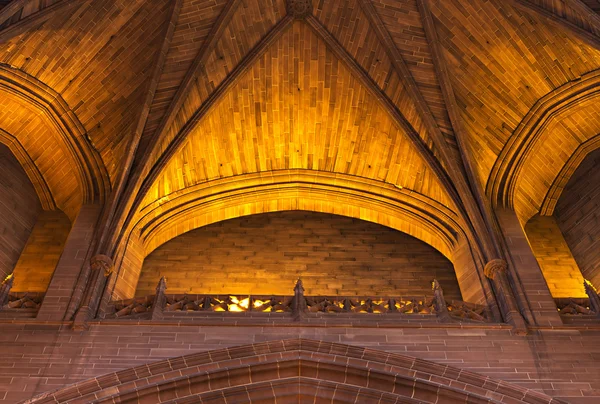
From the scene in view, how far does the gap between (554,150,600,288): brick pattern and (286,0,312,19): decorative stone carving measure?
5.72 meters

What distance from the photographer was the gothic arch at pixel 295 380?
29.3 ft

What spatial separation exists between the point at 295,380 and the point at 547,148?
6956 mm

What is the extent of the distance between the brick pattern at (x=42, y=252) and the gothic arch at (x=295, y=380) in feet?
10.8

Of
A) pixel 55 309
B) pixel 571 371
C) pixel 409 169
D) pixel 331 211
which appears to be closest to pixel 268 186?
pixel 331 211

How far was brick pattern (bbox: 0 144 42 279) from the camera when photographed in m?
12.2

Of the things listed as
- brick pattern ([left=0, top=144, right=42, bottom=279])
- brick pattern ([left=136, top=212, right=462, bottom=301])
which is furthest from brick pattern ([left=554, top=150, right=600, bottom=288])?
brick pattern ([left=0, top=144, right=42, bottom=279])

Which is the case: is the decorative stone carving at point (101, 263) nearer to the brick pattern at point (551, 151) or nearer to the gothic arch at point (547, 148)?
the gothic arch at point (547, 148)

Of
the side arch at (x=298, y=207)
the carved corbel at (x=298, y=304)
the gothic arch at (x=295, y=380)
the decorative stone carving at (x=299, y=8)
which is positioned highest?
the decorative stone carving at (x=299, y=8)

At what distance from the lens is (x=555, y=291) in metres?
12.0

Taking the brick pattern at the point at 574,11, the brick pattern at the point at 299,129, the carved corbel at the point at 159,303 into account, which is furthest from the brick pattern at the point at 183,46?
the brick pattern at the point at 574,11

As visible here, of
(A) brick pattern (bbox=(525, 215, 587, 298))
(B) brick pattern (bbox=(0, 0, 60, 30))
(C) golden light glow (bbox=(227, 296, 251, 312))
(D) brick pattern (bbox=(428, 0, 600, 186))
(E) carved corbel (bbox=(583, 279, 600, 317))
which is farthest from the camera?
(D) brick pattern (bbox=(428, 0, 600, 186))

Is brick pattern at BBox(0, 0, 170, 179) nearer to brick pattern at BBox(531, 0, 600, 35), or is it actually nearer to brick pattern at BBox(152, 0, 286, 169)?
brick pattern at BBox(152, 0, 286, 169)

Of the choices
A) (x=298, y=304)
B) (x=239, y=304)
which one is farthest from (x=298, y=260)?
(x=298, y=304)

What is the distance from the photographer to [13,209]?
12.9 meters
